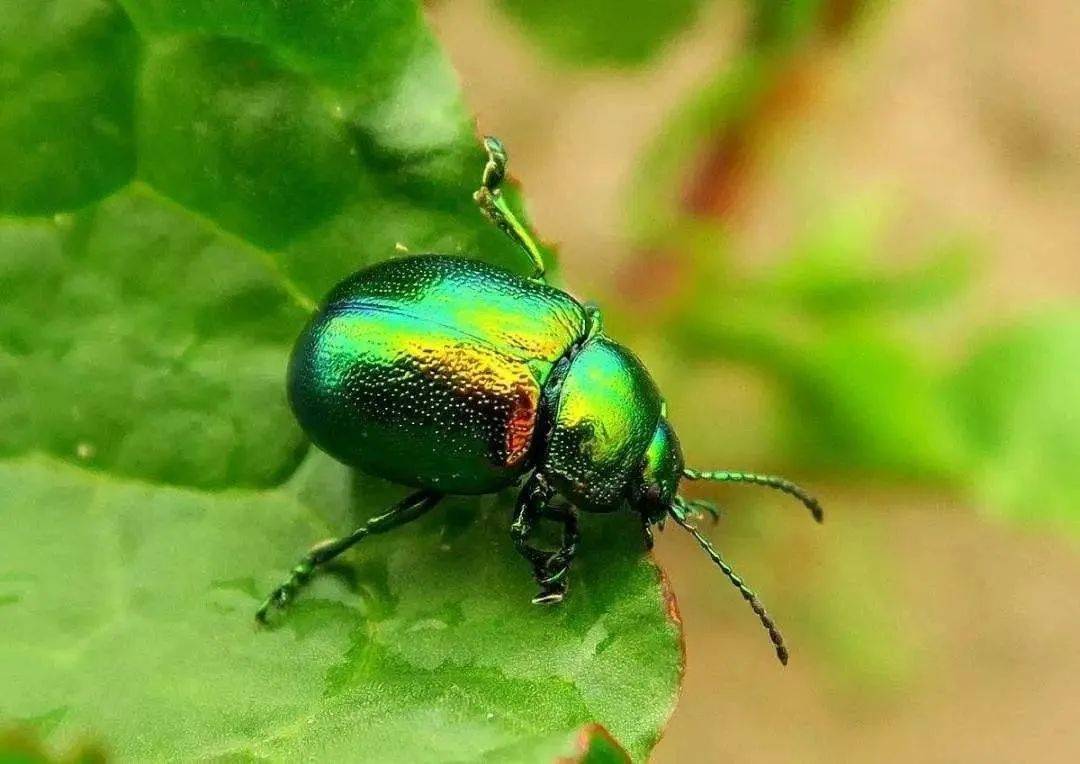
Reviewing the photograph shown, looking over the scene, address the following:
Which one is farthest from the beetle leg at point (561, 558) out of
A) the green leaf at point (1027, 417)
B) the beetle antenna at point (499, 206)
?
the green leaf at point (1027, 417)

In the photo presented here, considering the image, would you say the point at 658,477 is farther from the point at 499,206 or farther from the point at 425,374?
the point at 499,206

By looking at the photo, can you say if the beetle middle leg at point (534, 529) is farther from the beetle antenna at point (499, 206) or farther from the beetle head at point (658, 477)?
the beetle antenna at point (499, 206)

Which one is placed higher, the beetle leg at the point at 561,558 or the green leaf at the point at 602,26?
the green leaf at the point at 602,26

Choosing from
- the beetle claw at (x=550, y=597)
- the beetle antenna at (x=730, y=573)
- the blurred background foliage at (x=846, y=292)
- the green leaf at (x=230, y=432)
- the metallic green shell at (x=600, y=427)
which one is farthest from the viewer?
the blurred background foliage at (x=846, y=292)

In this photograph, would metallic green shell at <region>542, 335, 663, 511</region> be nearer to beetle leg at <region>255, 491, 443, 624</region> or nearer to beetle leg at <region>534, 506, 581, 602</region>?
beetle leg at <region>534, 506, 581, 602</region>

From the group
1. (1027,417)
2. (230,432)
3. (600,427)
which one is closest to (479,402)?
(600,427)

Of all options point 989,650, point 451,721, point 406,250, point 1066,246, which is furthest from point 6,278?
point 1066,246

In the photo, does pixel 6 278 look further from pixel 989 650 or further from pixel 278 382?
pixel 989 650
